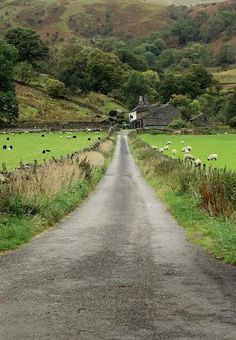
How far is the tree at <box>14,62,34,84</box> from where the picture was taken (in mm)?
190875

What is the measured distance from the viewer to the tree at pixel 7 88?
14738 cm

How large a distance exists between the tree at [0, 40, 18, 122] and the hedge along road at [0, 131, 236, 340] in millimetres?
133627

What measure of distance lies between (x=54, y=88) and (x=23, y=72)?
1708 cm

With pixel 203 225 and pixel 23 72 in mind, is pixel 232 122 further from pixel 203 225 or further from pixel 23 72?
pixel 203 225

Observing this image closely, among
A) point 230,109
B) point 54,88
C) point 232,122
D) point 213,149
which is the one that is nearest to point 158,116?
point 230,109

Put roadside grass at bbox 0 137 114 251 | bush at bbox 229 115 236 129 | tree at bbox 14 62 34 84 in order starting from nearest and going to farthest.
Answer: roadside grass at bbox 0 137 114 251 < bush at bbox 229 115 236 129 < tree at bbox 14 62 34 84

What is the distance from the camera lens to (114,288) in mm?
10023

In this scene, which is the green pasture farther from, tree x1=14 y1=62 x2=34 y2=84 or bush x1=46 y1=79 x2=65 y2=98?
tree x1=14 y1=62 x2=34 y2=84

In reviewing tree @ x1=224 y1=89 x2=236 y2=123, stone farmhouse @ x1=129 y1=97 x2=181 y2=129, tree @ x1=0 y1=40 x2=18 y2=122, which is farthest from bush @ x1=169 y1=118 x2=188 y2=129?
tree @ x1=0 y1=40 x2=18 y2=122

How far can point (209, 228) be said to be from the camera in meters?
17.1

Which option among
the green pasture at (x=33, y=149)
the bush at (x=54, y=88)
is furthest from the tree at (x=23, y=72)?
the green pasture at (x=33, y=149)

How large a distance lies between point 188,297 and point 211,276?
71.9 inches

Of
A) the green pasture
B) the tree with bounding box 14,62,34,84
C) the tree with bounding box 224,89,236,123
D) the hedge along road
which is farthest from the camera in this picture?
the tree with bounding box 14,62,34,84

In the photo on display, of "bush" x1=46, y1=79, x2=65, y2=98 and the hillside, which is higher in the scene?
"bush" x1=46, y1=79, x2=65, y2=98
